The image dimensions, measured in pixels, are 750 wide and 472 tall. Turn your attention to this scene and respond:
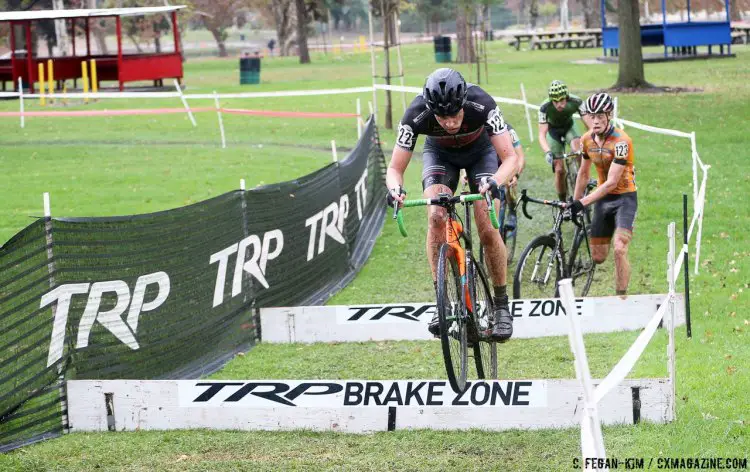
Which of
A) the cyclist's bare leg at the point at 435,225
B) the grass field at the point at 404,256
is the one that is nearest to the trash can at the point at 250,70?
the grass field at the point at 404,256

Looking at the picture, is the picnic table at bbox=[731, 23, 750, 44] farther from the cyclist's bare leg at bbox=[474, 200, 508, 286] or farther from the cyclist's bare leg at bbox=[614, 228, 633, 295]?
the cyclist's bare leg at bbox=[474, 200, 508, 286]

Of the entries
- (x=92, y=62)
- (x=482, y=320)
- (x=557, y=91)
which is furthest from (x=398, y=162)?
(x=92, y=62)

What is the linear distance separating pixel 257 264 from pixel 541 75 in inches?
1450

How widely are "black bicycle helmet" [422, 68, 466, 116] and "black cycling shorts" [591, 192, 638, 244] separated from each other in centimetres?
491

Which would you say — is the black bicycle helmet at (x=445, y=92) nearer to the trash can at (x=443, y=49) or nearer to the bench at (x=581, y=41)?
the trash can at (x=443, y=49)

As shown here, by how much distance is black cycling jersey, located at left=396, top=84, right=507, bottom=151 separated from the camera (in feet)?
27.5

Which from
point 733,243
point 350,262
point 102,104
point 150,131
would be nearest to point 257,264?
point 350,262

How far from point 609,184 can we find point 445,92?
4692mm

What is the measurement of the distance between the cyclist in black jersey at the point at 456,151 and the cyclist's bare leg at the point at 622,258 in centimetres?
370

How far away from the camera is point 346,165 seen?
1617 centimetres

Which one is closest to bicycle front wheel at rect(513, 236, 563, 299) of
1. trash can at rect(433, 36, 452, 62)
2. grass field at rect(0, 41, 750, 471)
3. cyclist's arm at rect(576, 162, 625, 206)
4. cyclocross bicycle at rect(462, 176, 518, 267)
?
cyclist's arm at rect(576, 162, 625, 206)

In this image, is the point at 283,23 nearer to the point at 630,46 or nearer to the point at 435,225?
the point at 630,46

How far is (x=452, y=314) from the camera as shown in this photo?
320 inches

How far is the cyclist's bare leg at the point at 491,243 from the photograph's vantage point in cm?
874
